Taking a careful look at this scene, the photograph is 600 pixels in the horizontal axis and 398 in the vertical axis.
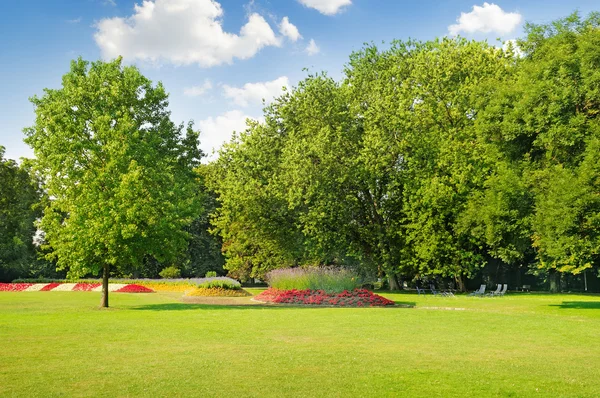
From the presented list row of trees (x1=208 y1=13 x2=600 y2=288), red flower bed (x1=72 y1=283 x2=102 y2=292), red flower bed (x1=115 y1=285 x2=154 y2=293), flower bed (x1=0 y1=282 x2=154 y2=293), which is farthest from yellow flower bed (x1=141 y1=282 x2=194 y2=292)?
row of trees (x1=208 y1=13 x2=600 y2=288)

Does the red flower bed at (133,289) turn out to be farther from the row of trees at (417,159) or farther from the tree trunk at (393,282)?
the tree trunk at (393,282)

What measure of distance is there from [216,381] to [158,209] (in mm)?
19511

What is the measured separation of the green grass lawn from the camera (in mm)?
9234

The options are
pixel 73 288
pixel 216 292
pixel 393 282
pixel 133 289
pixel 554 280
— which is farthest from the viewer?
→ pixel 554 280

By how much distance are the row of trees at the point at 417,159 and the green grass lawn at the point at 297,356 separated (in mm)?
10190

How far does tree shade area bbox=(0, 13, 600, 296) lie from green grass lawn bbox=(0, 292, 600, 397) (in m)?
7.02

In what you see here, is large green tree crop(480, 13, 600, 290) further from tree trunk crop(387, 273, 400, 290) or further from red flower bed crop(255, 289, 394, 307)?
tree trunk crop(387, 273, 400, 290)

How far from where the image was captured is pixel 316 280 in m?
32.6

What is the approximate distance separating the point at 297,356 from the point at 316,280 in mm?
20533

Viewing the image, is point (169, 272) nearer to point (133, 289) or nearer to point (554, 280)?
point (133, 289)

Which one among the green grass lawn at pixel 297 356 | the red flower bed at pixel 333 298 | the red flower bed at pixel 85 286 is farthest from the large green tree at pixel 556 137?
the red flower bed at pixel 85 286

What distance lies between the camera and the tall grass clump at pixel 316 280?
31616mm

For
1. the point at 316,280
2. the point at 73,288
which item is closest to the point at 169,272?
the point at 73,288

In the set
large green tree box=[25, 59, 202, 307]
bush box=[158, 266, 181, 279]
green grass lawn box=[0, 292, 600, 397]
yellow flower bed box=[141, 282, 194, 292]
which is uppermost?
large green tree box=[25, 59, 202, 307]
